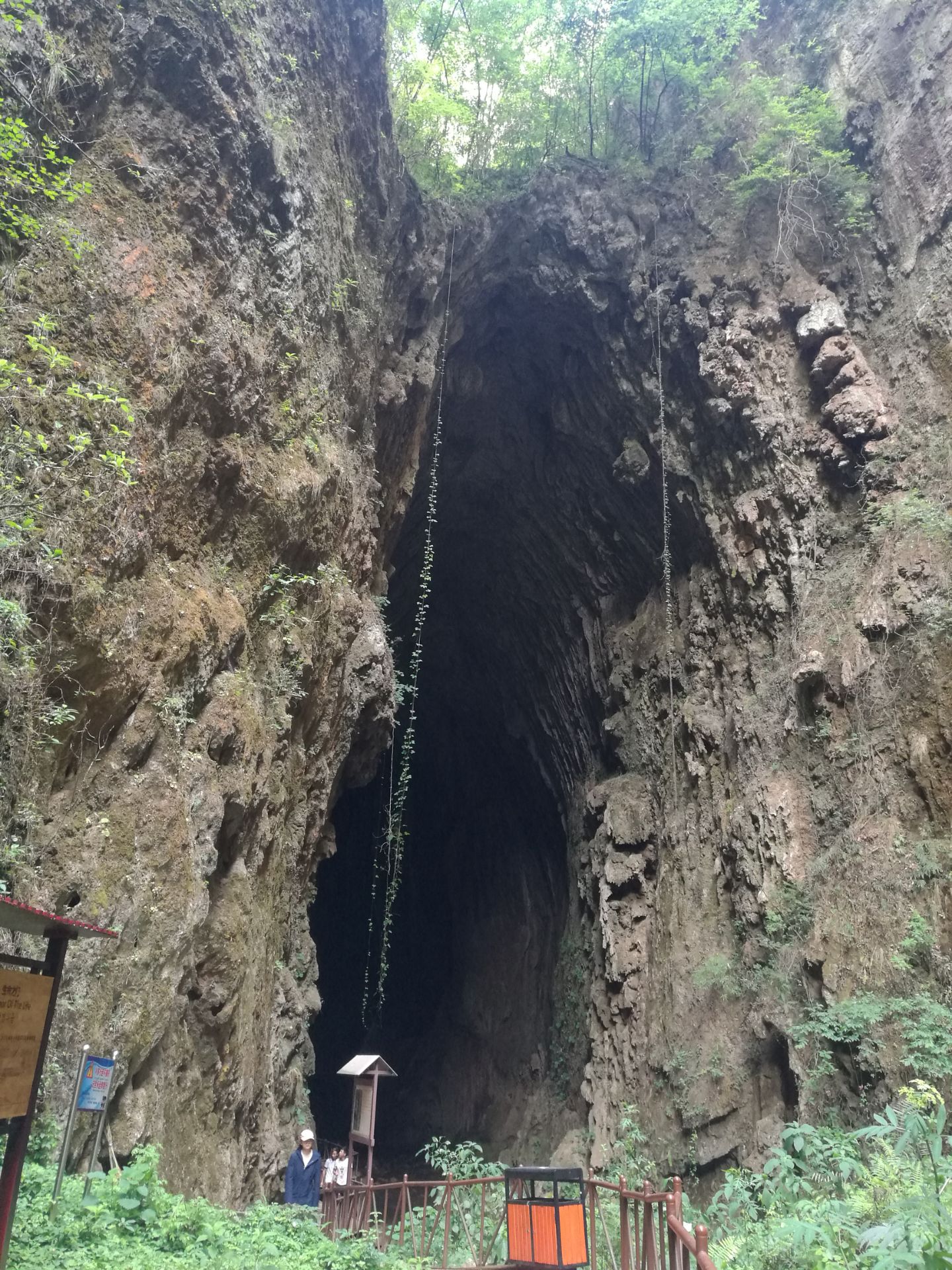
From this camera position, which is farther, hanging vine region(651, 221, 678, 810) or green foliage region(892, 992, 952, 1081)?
hanging vine region(651, 221, 678, 810)

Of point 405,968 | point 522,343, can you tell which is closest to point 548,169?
point 522,343

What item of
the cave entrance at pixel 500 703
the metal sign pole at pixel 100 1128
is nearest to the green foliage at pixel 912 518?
the cave entrance at pixel 500 703

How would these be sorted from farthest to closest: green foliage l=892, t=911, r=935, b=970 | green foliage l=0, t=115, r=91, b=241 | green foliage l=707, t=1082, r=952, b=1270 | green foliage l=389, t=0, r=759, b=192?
green foliage l=389, t=0, r=759, b=192, green foliage l=892, t=911, r=935, b=970, green foliage l=0, t=115, r=91, b=241, green foliage l=707, t=1082, r=952, b=1270

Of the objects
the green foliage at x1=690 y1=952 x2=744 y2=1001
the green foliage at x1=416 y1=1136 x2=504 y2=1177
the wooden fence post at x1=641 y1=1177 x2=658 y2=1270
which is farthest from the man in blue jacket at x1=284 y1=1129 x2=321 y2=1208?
the green foliage at x1=690 y1=952 x2=744 y2=1001

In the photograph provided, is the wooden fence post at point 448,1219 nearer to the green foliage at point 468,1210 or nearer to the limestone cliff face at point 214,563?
the green foliage at point 468,1210

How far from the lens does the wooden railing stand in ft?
13.1

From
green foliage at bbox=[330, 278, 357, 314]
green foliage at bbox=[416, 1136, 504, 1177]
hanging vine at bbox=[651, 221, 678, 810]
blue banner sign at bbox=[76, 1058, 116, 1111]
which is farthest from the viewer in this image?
hanging vine at bbox=[651, 221, 678, 810]

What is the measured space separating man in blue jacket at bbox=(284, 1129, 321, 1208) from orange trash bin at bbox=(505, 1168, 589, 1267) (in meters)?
2.62

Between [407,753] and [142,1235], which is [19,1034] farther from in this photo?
[407,753]

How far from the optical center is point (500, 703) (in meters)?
17.9

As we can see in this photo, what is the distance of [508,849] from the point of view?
1819 cm

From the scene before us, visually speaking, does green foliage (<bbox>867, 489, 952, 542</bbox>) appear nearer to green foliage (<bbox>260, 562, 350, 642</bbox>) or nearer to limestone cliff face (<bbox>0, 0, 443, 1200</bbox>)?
limestone cliff face (<bbox>0, 0, 443, 1200</bbox>)

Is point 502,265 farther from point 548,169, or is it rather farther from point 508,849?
point 508,849

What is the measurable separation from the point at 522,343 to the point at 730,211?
3791 millimetres
